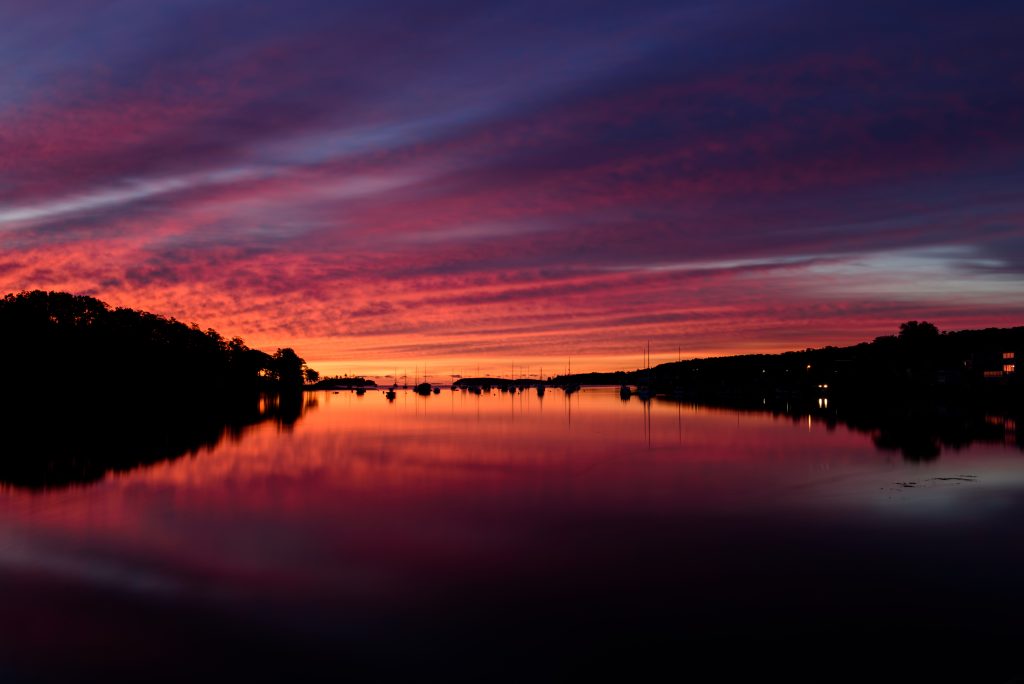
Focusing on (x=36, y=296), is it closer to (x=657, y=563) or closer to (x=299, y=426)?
(x=299, y=426)

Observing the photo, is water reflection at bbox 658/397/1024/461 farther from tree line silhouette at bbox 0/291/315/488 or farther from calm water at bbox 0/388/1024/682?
tree line silhouette at bbox 0/291/315/488

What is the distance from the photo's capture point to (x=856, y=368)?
188 metres

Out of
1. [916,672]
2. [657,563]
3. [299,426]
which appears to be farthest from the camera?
[299,426]

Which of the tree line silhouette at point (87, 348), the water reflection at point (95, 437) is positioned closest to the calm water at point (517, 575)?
the water reflection at point (95, 437)

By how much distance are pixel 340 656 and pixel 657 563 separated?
991 cm

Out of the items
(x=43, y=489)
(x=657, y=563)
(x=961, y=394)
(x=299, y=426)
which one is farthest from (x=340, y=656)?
(x=961, y=394)

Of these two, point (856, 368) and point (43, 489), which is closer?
point (43, 489)

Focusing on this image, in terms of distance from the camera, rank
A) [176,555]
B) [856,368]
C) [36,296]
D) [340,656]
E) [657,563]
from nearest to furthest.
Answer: [340,656]
[657,563]
[176,555]
[36,296]
[856,368]

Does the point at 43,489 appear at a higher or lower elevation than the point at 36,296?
lower

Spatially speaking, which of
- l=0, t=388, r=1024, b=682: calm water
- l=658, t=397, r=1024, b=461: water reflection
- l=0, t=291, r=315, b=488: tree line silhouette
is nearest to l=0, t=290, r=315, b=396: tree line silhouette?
l=0, t=291, r=315, b=488: tree line silhouette

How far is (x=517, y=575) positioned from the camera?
65.6ft

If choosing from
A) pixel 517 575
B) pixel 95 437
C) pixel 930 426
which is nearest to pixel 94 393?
pixel 95 437

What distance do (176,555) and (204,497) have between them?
37.6 ft

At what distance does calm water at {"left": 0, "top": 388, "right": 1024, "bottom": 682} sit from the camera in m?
14.1
